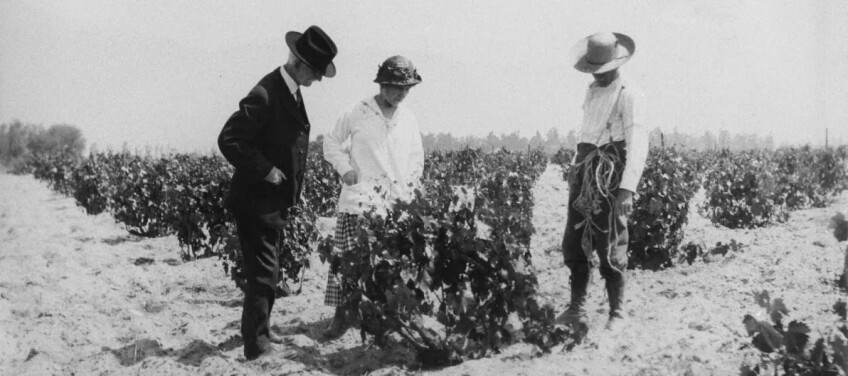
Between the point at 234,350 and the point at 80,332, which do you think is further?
the point at 80,332

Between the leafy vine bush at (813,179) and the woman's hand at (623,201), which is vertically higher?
the woman's hand at (623,201)

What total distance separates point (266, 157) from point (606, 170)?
2028mm

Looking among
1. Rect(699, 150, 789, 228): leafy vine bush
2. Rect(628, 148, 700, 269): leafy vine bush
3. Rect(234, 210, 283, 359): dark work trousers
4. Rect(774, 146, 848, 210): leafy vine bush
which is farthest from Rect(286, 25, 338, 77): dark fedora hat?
Rect(774, 146, 848, 210): leafy vine bush

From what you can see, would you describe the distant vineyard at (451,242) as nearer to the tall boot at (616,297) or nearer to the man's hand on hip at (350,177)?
the man's hand on hip at (350,177)

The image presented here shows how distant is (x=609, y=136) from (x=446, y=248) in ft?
4.68

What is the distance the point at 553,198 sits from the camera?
1523 centimetres

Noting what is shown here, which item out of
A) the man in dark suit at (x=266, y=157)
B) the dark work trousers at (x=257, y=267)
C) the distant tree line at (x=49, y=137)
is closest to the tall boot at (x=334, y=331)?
the man in dark suit at (x=266, y=157)

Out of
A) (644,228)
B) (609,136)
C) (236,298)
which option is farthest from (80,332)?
(644,228)

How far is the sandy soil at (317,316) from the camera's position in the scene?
134 inches

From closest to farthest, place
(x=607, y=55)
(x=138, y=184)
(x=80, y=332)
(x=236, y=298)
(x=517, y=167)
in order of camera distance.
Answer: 1. (x=607, y=55)
2. (x=80, y=332)
3. (x=236, y=298)
4. (x=138, y=184)
5. (x=517, y=167)

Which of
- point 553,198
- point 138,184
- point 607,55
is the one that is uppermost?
point 607,55

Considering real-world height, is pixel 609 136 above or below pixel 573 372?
→ above

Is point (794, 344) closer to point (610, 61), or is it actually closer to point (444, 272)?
point (444, 272)

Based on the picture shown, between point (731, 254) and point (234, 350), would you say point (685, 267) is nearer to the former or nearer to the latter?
point (731, 254)
